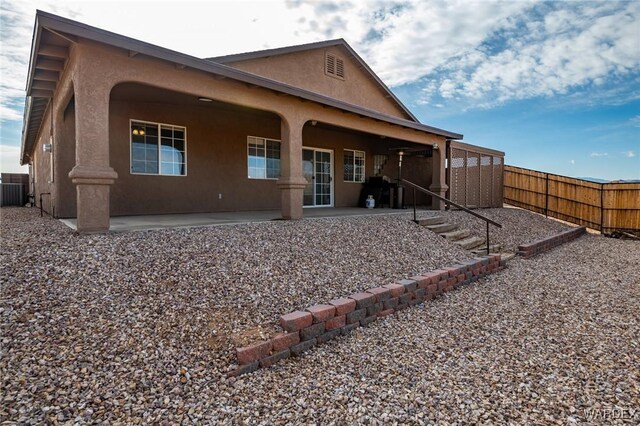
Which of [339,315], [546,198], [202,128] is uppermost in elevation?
[202,128]

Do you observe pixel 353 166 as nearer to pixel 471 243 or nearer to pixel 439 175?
pixel 439 175

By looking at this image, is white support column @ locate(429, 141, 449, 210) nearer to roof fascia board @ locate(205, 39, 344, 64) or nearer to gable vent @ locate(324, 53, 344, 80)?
gable vent @ locate(324, 53, 344, 80)

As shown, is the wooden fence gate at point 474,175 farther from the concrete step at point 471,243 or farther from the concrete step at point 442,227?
the concrete step at point 471,243

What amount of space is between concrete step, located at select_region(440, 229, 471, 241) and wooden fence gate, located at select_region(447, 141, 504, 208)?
12.8 ft

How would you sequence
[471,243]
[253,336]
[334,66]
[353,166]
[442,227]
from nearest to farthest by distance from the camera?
1. [253,336]
2. [471,243]
3. [442,227]
4. [334,66]
5. [353,166]

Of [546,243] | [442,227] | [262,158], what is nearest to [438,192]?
[546,243]

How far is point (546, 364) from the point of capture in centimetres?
314

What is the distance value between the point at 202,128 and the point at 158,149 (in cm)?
129

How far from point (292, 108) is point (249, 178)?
139 inches

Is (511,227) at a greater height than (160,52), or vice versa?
(160,52)

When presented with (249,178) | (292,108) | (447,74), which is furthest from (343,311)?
(447,74)

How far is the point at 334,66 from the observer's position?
11789 millimetres

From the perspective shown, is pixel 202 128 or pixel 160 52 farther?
pixel 202 128

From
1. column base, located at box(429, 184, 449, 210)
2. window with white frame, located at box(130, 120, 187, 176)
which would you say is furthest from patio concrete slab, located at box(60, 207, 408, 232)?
column base, located at box(429, 184, 449, 210)
